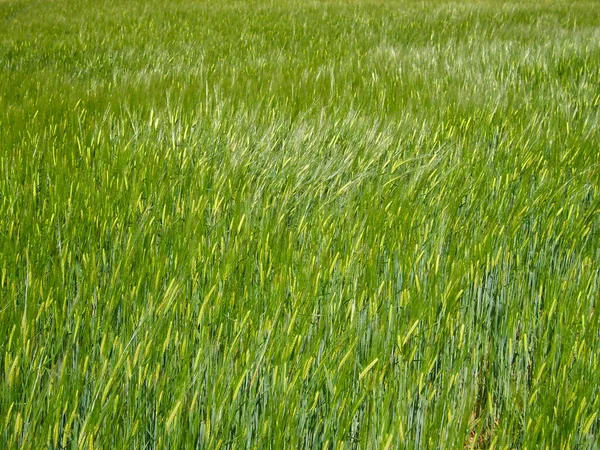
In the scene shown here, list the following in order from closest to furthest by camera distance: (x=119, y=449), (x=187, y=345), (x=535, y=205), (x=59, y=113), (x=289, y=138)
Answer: (x=119, y=449), (x=187, y=345), (x=535, y=205), (x=289, y=138), (x=59, y=113)

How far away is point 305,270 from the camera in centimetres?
153

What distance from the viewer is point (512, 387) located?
1337 mm

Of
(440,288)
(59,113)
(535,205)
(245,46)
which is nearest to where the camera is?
(440,288)

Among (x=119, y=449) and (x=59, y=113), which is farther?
(x=59, y=113)


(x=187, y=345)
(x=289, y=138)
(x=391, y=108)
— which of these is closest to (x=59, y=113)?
(x=289, y=138)

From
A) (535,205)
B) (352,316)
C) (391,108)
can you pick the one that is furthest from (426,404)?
(391,108)

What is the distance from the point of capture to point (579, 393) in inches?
46.6

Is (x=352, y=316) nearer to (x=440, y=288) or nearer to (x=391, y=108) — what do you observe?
(x=440, y=288)

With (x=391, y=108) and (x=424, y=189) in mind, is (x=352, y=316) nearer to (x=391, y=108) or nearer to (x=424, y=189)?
(x=424, y=189)

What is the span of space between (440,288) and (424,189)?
0.66 metres

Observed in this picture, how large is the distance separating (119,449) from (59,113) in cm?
239

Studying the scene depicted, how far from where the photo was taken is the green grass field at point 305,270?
1.15 metres

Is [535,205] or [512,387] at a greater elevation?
[535,205]

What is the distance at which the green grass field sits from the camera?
3.77ft
